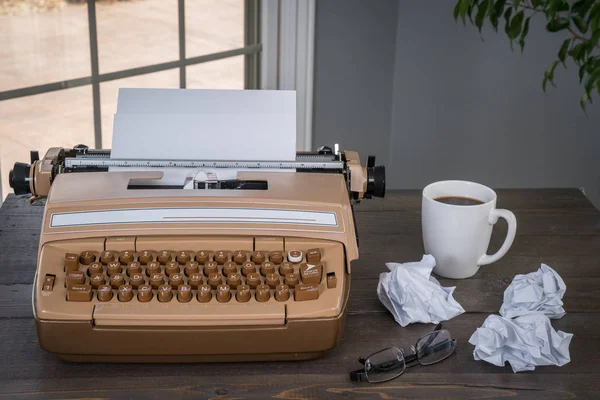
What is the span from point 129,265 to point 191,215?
0.38ft

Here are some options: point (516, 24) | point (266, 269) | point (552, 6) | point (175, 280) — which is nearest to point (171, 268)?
point (175, 280)

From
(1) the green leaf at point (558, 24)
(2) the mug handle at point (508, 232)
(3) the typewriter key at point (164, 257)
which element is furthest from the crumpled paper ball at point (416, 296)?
(1) the green leaf at point (558, 24)

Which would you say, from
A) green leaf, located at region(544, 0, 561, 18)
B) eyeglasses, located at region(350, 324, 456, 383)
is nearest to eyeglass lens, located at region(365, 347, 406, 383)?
eyeglasses, located at region(350, 324, 456, 383)

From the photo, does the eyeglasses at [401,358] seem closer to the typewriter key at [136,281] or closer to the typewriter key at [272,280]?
the typewriter key at [272,280]

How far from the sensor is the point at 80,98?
1.99 m

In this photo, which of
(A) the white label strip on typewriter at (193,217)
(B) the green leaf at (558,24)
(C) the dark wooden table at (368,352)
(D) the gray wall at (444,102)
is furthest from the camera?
(D) the gray wall at (444,102)

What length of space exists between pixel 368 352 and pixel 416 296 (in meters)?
0.13

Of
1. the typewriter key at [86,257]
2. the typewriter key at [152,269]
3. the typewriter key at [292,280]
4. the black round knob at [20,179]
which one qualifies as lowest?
the typewriter key at [292,280]

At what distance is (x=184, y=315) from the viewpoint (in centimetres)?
100

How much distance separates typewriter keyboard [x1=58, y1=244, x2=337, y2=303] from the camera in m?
1.03

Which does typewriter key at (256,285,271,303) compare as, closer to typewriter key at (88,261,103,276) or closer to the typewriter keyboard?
the typewriter keyboard

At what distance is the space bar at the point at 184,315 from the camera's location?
1.00m

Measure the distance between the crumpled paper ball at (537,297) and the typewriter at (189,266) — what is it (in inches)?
10.4

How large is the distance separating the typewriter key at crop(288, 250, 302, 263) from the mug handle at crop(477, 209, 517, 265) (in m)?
0.36
